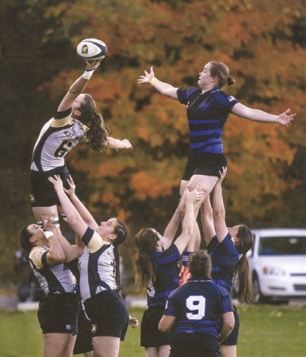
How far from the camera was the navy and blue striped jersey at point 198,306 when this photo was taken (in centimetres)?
726

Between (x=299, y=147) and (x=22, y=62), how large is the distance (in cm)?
467

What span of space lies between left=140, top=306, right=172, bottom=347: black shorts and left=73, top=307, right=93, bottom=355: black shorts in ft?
2.76

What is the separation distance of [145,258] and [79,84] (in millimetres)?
1434

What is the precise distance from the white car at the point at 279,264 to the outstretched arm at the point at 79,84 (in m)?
9.49

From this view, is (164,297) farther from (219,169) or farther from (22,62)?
(22,62)

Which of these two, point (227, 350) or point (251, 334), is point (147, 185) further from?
point (227, 350)

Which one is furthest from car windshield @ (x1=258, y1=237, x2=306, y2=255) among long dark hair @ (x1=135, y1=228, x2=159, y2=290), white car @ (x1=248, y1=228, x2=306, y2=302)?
long dark hair @ (x1=135, y1=228, x2=159, y2=290)

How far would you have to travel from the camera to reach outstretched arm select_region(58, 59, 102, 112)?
8258 millimetres

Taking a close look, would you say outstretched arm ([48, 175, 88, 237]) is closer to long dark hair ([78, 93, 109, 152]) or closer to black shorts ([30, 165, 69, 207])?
black shorts ([30, 165, 69, 207])

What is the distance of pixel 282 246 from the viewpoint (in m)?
18.3

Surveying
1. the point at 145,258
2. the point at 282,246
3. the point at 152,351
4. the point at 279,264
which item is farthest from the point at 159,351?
the point at 282,246

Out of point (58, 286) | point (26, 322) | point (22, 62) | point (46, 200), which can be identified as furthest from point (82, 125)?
point (22, 62)

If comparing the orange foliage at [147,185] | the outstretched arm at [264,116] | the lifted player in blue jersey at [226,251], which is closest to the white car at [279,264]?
the orange foliage at [147,185]

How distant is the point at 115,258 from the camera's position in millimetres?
8367
